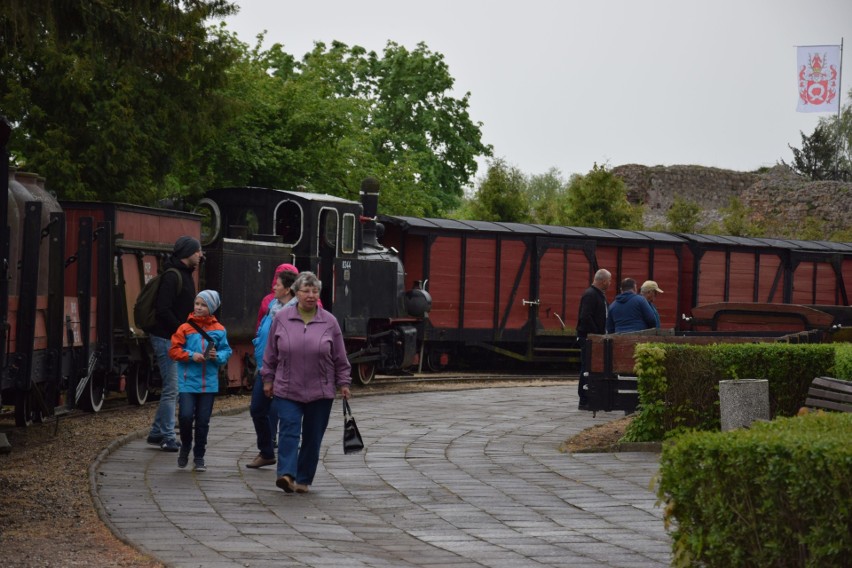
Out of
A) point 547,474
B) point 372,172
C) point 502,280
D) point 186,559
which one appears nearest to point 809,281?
point 502,280

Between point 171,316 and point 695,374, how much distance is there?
15.9 ft

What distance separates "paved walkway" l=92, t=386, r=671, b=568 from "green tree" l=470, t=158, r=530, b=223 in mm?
30914

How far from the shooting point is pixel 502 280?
2836cm

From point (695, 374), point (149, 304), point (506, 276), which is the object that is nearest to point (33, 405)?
point (149, 304)

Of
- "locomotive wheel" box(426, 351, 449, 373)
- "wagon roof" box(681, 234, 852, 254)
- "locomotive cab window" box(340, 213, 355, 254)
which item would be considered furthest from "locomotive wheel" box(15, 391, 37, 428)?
"wagon roof" box(681, 234, 852, 254)

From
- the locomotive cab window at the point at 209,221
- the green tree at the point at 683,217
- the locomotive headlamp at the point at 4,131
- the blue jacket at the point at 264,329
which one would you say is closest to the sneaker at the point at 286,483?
the blue jacket at the point at 264,329

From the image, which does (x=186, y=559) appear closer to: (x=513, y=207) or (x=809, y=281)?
(x=809, y=281)

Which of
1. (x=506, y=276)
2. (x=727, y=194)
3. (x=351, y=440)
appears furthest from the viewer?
(x=727, y=194)

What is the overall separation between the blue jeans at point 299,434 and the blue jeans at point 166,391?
230cm

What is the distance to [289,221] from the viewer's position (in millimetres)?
21438

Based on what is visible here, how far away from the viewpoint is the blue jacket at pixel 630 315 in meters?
16.6

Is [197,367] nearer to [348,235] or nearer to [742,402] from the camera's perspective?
[742,402]

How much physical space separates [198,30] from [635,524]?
16.2 metres

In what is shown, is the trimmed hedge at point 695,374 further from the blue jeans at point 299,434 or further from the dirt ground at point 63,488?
the blue jeans at point 299,434
